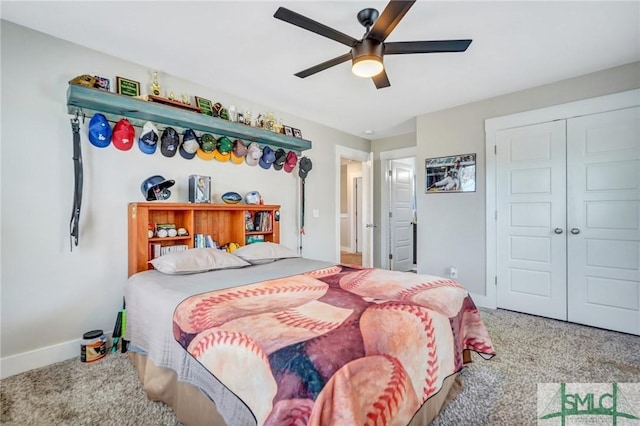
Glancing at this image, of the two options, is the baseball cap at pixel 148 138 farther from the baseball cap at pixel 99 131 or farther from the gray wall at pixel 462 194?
Result: the gray wall at pixel 462 194

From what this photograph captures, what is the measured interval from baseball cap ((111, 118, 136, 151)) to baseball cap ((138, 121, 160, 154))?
3.5 inches

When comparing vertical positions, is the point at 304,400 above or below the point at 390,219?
below

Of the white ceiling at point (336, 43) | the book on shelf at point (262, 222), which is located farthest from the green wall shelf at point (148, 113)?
the book on shelf at point (262, 222)

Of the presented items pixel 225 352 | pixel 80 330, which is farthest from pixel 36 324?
pixel 225 352

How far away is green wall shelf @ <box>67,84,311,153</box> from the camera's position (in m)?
2.15

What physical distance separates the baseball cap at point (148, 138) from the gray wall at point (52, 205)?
0.08 m

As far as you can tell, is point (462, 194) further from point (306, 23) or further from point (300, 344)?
point (300, 344)

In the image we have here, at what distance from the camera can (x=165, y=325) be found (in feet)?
5.44

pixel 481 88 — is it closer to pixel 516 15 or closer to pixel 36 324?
pixel 516 15

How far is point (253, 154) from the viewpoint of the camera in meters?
3.38

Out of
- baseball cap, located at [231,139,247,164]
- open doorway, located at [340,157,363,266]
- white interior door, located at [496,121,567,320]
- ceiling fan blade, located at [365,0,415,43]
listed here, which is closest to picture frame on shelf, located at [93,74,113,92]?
baseball cap, located at [231,139,247,164]

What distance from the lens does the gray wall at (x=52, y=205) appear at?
2.06 meters

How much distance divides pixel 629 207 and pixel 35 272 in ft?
16.2

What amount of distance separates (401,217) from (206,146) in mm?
3723
